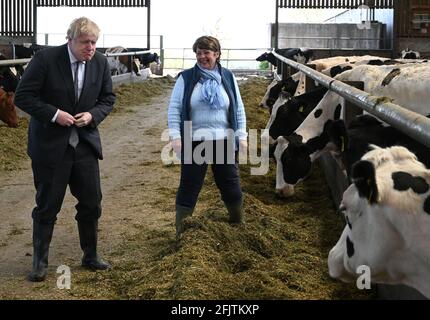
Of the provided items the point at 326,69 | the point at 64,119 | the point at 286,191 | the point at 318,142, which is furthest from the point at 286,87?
the point at 64,119

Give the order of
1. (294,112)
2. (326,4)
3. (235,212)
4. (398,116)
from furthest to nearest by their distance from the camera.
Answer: (326,4) → (294,112) → (235,212) → (398,116)

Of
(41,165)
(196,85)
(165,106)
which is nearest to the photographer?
(41,165)

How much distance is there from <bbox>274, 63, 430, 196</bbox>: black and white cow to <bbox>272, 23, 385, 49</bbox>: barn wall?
18135 mm

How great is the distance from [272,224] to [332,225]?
0.59m

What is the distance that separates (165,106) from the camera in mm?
17844

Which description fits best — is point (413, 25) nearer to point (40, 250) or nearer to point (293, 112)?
point (293, 112)

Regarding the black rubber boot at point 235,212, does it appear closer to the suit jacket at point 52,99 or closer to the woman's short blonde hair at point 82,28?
the suit jacket at point 52,99

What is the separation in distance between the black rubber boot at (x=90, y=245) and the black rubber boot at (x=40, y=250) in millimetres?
301

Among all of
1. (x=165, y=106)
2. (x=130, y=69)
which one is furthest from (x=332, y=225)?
(x=130, y=69)

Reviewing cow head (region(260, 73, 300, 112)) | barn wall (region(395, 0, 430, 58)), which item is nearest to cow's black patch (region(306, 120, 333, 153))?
cow head (region(260, 73, 300, 112))

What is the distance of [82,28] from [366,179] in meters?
2.76

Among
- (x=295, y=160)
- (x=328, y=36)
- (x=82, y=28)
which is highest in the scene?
(x=328, y=36)

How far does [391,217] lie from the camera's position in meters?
3.22
